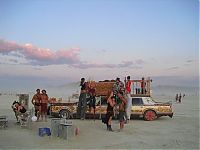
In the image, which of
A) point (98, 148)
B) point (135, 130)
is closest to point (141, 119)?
point (135, 130)

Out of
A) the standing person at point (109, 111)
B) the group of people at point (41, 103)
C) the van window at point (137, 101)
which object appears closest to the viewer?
the standing person at point (109, 111)

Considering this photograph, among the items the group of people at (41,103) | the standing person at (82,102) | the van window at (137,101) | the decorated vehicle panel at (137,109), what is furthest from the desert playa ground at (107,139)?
the van window at (137,101)

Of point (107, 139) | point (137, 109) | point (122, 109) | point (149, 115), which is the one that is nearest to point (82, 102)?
point (137, 109)

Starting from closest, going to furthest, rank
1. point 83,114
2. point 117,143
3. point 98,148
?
1. point 98,148
2. point 117,143
3. point 83,114

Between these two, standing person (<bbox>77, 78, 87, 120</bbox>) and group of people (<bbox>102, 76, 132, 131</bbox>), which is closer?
group of people (<bbox>102, 76, 132, 131</bbox>)

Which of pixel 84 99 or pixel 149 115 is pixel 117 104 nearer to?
pixel 84 99

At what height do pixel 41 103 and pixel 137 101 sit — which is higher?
pixel 137 101

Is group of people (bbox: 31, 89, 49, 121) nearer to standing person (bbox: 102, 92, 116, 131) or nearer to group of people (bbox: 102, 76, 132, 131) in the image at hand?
group of people (bbox: 102, 76, 132, 131)

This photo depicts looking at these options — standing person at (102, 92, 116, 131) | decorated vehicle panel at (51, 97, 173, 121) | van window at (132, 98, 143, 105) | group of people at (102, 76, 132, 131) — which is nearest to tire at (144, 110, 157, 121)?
decorated vehicle panel at (51, 97, 173, 121)

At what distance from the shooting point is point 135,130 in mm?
12906

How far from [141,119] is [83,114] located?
3158mm

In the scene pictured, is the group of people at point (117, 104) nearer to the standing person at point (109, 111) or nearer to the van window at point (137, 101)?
the standing person at point (109, 111)

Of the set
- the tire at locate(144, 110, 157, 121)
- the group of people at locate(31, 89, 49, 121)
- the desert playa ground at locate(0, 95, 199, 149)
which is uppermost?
the group of people at locate(31, 89, 49, 121)

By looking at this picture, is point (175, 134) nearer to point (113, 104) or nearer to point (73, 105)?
point (113, 104)
